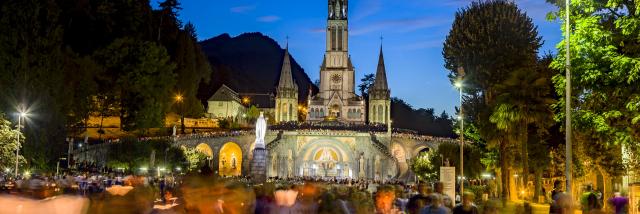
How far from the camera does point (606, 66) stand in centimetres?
1884

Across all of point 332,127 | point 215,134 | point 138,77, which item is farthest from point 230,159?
point 138,77

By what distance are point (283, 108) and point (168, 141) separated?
1355 inches

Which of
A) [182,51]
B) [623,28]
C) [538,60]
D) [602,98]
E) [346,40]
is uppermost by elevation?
[346,40]

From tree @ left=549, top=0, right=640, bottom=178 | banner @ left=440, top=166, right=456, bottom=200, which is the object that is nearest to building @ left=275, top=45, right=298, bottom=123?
banner @ left=440, top=166, right=456, bottom=200

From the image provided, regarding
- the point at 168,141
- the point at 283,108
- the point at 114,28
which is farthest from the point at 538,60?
the point at 283,108

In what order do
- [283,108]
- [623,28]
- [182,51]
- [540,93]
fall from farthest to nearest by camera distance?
[283,108] → [182,51] → [540,93] → [623,28]

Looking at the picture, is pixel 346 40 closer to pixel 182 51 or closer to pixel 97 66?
pixel 182 51

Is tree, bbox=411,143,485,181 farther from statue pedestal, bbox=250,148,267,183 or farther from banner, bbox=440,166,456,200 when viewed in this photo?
banner, bbox=440,166,456,200

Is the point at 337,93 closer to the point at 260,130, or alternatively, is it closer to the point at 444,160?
the point at 444,160

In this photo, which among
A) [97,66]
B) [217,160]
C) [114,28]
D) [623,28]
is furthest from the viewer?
[217,160]

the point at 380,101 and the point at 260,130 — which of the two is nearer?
the point at 260,130

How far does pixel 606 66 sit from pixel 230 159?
7696 cm

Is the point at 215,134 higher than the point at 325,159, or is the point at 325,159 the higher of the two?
the point at 215,134

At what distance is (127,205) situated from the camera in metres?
8.11
